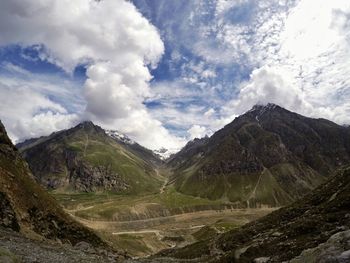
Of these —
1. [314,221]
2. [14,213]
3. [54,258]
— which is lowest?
[54,258]

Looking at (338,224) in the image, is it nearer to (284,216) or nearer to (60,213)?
(284,216)

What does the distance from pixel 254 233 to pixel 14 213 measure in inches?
1456

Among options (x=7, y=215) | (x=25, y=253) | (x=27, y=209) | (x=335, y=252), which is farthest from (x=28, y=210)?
(x=335, y=252)

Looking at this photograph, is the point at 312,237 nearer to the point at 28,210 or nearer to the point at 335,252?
the point at 335,252

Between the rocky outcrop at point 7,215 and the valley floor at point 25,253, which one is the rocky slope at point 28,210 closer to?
the rocky outcrop at point 7,215

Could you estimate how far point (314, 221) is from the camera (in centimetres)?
3934

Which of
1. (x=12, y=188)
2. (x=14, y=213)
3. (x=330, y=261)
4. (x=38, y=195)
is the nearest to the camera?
(x=330, y=261)

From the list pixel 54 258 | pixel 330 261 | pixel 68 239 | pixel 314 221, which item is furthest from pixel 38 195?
pixel 330 261

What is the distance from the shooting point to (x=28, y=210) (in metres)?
64.8

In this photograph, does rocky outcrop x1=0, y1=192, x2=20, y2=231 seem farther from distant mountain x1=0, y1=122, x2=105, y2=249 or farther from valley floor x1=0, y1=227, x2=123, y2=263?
valley floor x1=0, y1=227, x2=123, y2=263

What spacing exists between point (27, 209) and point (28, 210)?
24 cm

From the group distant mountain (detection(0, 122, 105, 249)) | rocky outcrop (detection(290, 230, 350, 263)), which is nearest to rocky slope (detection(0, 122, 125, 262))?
distant mountain (detection(0, 122, 105, 249))

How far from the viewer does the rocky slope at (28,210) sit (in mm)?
57969

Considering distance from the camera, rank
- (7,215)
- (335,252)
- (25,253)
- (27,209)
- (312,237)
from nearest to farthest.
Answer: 1. (335,252)
2. (312,237)
3. (25,253)
4. (7,215)
5. (27,209)
